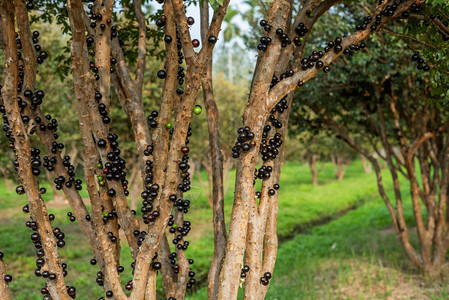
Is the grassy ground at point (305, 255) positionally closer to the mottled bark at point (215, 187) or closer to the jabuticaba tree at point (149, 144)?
the mottled bark at point (215, 187)

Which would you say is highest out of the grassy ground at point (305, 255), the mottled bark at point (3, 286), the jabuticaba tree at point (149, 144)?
the jabuticaba tree at point (149, 144)

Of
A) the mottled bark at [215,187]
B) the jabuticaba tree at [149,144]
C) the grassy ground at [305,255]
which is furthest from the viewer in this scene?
the grassy ground at [305,255]

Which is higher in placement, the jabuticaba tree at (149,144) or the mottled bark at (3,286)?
the jabuticaba tree at (149,144)

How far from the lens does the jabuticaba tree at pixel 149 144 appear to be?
9.91ft

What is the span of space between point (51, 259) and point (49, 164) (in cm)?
79

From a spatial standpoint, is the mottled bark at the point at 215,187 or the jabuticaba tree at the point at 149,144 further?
the mottled bark at the point at 215,187

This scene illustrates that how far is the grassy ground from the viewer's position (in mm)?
8734

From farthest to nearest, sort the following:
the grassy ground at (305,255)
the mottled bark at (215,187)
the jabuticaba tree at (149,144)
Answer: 1. the grassy ground at (305,255)
2. the mottled bark at (215,187)
3. the jabuticaba tree at (149,144)

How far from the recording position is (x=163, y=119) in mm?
3344

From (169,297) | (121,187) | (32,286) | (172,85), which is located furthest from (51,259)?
(32,286)

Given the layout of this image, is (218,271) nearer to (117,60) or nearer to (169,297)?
(169,297)

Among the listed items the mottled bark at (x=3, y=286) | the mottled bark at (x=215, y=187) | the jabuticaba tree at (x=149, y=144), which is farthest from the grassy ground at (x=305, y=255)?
the mottled bark at (x=3, y=286)

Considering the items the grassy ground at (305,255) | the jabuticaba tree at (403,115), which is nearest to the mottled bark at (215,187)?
the grassy ground at (305,255)

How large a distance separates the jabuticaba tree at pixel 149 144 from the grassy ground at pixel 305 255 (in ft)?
2.09
